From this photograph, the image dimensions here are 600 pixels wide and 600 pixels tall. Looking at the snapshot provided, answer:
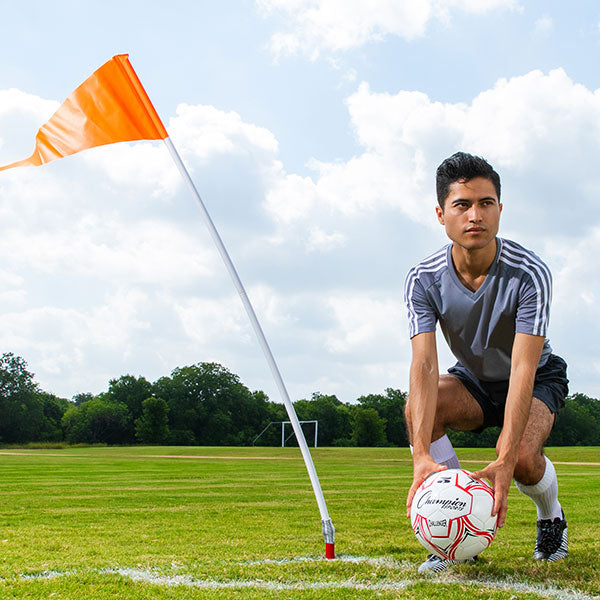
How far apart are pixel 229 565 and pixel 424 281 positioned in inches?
95.7

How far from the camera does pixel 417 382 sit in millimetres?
4223

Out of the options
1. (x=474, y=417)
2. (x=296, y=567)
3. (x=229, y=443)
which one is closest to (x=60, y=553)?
(x=296, y=567)

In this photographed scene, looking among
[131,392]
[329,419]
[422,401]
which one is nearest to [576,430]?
[329,419]

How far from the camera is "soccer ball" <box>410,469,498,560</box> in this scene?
12.1 feet

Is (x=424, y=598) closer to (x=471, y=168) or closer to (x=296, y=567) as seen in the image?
(x=296, y=567)

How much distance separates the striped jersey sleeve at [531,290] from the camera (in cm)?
405

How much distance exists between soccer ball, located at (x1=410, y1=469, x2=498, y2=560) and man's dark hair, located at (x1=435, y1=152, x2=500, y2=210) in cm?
180

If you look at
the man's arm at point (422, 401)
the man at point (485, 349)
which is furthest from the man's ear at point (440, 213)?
the man's arm at point (422, 401)

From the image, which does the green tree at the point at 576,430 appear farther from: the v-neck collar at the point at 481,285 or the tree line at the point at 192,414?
the v-neck collar at the point at 481,285

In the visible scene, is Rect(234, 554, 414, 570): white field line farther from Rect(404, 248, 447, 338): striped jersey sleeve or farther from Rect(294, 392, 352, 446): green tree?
Rect(294, 392, 352, 446): green tree

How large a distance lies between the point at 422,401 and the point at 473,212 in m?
1.26

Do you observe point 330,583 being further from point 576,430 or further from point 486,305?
point 576,430

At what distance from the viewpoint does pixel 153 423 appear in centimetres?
8775

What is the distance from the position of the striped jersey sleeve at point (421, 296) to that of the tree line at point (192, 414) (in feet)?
236
